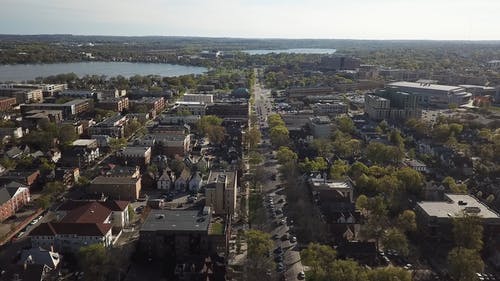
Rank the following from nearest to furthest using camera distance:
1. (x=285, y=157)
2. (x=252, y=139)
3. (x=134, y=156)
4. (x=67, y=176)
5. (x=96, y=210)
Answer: (x=96, y=210) < (x=67, y=176) < (x=285, y=157) < (x=134, y=156) < (x=252, y=139)

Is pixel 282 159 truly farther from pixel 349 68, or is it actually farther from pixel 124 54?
pixel 124 54

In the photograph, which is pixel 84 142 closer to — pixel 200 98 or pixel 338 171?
pixel 338 171

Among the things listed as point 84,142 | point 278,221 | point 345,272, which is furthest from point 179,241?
point 84,142

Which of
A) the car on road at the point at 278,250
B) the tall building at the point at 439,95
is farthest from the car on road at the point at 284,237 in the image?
the tall building at the point at 439,95

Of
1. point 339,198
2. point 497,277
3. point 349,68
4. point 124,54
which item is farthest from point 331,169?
point 124,54

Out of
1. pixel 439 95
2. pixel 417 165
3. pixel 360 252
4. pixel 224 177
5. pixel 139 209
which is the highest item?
pixel 224 177

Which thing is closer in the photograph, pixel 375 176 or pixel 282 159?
pixel 375 176

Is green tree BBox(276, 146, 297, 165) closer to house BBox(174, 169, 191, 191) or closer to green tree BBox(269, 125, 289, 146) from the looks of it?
green tree BBox(269, 125, 289, 146)
